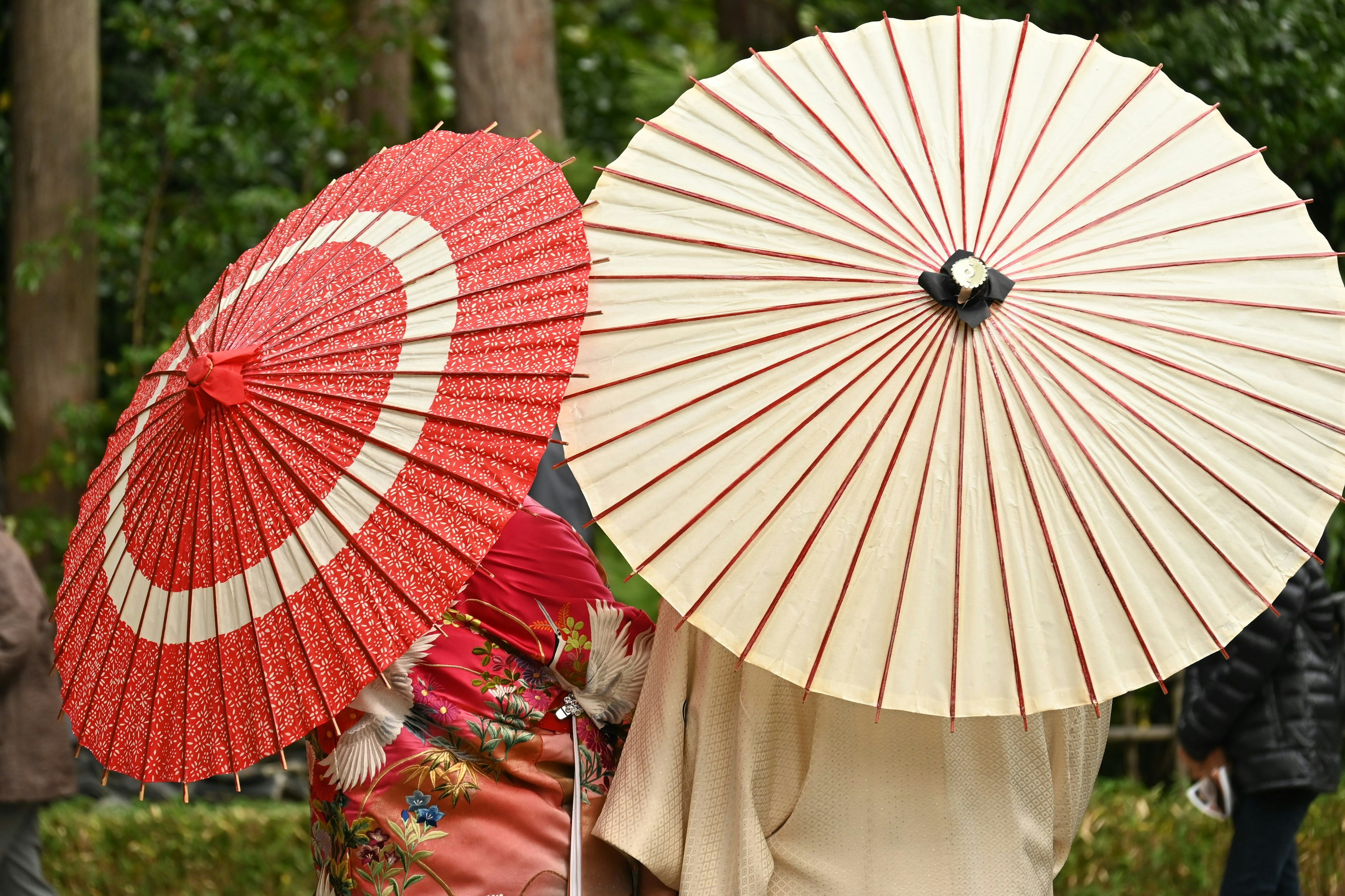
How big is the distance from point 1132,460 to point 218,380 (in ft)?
4.40

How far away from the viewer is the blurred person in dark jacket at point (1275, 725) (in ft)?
12.6

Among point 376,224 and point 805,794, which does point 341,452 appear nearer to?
point 376,224

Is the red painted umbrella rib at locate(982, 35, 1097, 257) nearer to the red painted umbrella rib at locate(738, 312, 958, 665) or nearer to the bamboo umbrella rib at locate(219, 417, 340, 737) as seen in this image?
the red painted umbrella rib at locate(738, 312, 958, 665)

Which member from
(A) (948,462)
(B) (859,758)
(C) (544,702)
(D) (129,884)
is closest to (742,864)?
(B) (859,758)

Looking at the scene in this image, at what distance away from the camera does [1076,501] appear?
2.00m

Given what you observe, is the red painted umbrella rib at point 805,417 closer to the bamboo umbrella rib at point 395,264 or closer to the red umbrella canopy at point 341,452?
the red umbrella canopy at point 341,452

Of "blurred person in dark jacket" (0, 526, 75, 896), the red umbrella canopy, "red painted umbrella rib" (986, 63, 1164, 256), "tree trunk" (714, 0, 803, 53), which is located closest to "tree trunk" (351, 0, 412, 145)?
"tree trunk" (714, 0, 803, 53)

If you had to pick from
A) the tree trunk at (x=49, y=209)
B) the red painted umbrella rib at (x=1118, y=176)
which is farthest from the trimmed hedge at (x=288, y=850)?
the red painted umbrella rib at (x=1118, y=176)

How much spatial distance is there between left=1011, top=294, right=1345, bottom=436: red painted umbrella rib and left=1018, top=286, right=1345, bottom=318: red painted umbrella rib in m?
0.04

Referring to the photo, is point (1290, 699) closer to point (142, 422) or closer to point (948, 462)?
point (948, 462)

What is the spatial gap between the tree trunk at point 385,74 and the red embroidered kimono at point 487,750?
613 cm

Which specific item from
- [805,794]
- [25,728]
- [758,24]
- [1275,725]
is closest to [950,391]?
[805,794]

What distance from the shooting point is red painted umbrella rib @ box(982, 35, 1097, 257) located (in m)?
2.05

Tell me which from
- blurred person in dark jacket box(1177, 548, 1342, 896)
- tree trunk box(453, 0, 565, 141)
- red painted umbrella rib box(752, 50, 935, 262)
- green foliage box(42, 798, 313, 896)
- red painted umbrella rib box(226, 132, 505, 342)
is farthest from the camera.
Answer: tree trunk box(453, 0, 565, 141)
